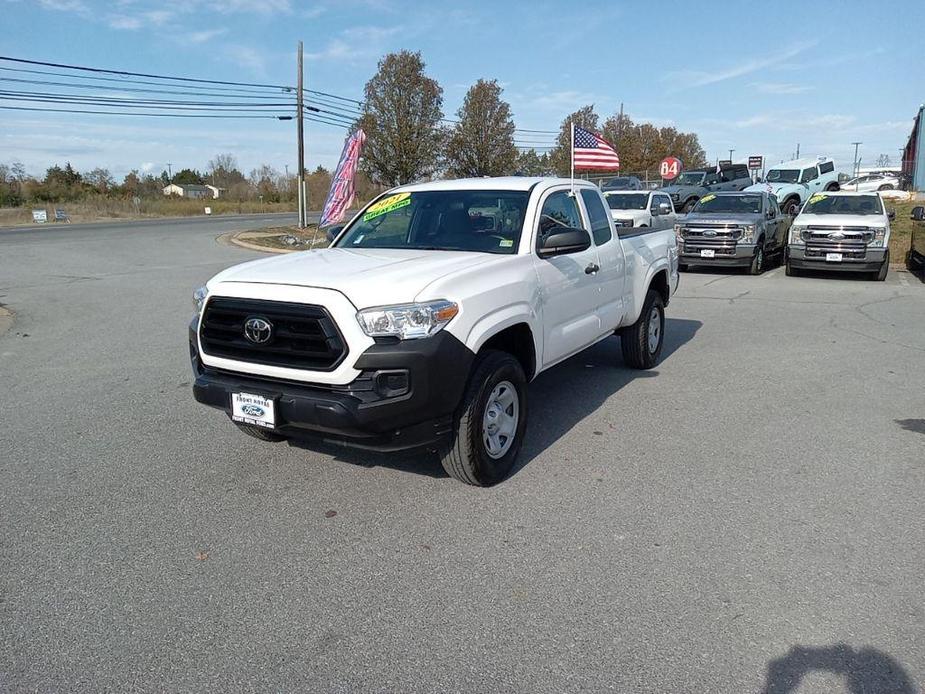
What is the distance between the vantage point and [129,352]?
8.19 m

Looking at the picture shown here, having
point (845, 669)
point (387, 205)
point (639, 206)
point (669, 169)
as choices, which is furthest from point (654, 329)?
point (669, 169)

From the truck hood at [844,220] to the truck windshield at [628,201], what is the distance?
523 cm

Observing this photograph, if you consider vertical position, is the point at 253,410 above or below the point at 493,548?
above

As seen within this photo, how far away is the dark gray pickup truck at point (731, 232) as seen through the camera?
15211 mm

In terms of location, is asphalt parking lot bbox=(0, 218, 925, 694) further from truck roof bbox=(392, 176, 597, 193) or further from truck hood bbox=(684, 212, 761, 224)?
truck hood bbox=(684, 212, 761, 224)

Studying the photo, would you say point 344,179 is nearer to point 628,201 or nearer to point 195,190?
point 628,201

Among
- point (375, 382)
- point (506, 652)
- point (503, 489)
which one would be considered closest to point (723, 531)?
point (503, 489)

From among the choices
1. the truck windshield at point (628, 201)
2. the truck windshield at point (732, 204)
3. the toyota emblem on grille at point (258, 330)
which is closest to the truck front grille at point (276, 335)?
the toyota emblem on grille at point (258, 330)

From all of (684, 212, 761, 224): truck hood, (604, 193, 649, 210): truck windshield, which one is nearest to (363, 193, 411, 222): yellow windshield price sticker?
(684, 212, 761, 224): truck hood

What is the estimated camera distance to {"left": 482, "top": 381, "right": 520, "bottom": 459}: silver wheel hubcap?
441 centimetres

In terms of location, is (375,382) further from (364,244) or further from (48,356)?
(48,356)

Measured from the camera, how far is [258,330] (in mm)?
4043

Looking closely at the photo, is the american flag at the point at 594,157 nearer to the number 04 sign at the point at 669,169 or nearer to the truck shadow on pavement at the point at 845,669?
the truck shadow on pavement at the point at 845,669

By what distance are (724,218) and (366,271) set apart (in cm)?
1329
